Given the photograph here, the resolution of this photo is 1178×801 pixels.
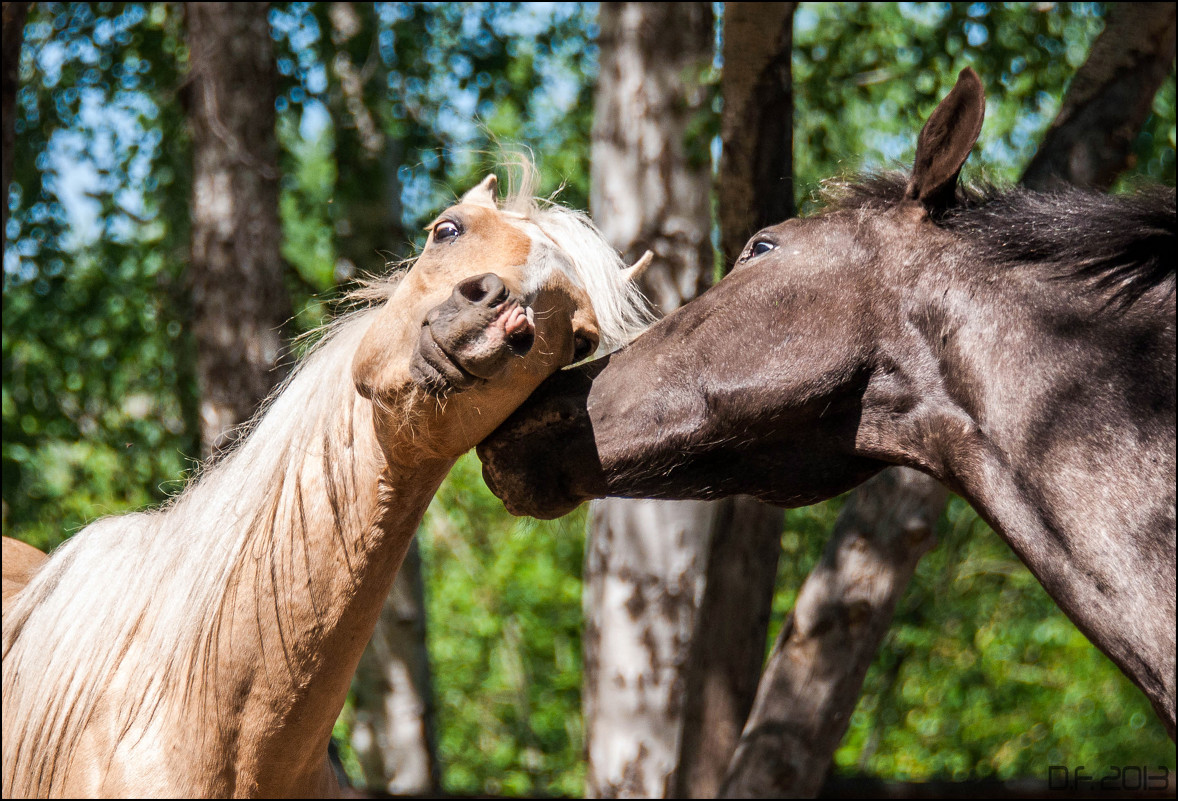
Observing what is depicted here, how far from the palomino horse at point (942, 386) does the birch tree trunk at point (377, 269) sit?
430 cm

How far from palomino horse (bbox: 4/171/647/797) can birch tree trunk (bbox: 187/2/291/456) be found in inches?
86.3

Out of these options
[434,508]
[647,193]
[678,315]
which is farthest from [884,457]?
[434,508]

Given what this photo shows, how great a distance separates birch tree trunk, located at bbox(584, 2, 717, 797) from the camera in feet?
14.3

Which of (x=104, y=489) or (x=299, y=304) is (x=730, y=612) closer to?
(x=299, y=304)

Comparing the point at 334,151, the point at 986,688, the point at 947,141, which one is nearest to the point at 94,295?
the point at 334,151

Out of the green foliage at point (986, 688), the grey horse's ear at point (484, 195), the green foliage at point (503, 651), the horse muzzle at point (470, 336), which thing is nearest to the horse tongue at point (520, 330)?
the horse muzzle at point (470, 336)

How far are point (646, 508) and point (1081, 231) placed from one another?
9.01 ft

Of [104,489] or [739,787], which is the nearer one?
[739,787]

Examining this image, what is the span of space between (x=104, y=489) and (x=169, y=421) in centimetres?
133

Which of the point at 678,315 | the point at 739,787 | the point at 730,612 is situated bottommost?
the point at 739,787

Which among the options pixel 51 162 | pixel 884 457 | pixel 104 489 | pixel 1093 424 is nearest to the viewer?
pixel 1093 424

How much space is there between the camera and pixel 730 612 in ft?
12.4

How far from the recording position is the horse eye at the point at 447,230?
1841 mm
